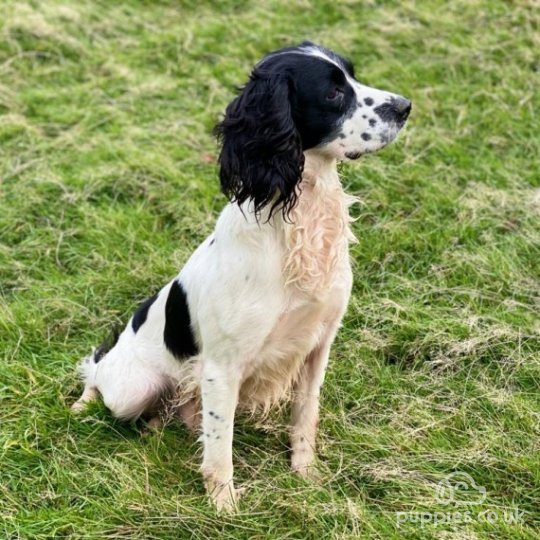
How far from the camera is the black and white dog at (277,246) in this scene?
2.64 meters

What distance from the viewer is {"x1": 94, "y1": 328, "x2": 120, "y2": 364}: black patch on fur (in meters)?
3.57

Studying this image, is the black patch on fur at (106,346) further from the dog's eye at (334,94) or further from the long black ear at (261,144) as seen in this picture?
the dog's eye at (334,94)

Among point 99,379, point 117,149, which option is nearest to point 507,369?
point 99,379

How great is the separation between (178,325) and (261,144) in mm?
869

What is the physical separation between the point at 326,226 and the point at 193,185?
6.71 ft

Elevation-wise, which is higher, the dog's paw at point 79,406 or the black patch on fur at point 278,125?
the black patch on fur at point 278,125

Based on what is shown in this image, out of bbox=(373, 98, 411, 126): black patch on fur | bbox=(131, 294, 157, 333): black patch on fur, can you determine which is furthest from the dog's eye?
bbox=(131, 294, 157, 333): black patch on fur

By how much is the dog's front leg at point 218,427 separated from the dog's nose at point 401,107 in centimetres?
104

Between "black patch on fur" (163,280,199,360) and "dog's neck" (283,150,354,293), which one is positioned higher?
"dog's neck" (283,150,354,293)

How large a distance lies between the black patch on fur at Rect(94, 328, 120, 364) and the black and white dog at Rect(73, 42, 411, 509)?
585 mm

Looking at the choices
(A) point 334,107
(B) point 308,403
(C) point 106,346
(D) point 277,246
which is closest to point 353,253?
(B) point 308,403

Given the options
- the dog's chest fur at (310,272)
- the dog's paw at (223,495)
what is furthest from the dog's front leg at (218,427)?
the dog's chest fur at (310,272)

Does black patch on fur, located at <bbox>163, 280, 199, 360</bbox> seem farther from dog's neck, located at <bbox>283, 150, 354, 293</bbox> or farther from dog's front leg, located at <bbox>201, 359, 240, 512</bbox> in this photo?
dog's neck, located at <bbox>283, 150, 354, 293</bbox>

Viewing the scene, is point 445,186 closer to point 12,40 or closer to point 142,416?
point 142,416
